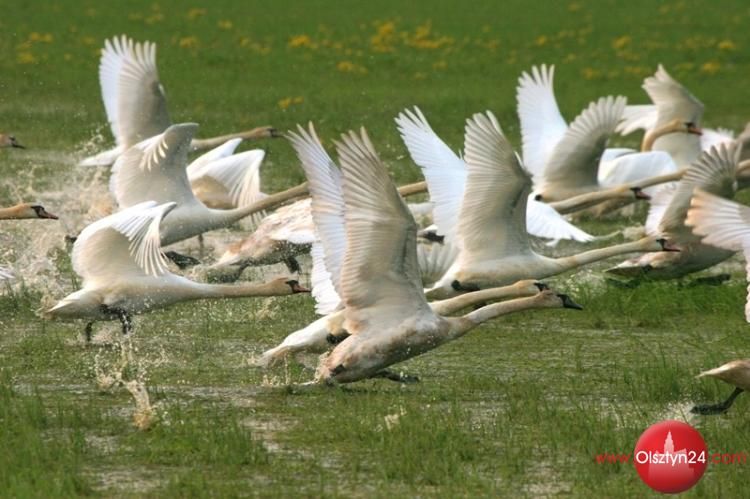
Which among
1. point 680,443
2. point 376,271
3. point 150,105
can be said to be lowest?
point 680,443

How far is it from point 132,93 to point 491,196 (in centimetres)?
449

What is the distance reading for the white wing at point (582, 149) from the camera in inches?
587

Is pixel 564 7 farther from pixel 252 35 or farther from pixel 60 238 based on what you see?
pixel 60 238

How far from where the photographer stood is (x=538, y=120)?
16.6m

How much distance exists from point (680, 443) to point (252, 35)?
79.9 ft

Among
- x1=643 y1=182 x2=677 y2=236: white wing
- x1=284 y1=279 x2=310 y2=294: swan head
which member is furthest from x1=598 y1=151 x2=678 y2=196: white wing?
x1=284 y1=279 x2=310 y2=294: swan head

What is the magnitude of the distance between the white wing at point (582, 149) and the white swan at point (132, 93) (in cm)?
334

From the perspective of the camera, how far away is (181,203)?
43.8ft

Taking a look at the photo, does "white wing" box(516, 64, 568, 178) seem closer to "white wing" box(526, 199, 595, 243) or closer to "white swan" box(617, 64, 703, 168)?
"white swan" box(617, 64, 703, 168)

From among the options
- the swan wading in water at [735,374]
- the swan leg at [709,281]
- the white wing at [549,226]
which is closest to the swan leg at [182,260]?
the white wing at [549,226]

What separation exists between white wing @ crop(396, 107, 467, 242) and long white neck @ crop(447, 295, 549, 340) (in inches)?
86.7

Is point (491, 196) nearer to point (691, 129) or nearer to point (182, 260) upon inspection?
point (182, 260)

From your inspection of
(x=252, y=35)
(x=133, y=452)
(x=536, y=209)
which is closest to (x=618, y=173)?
(x=536, y=209)

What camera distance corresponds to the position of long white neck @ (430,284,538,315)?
33.0 ft
